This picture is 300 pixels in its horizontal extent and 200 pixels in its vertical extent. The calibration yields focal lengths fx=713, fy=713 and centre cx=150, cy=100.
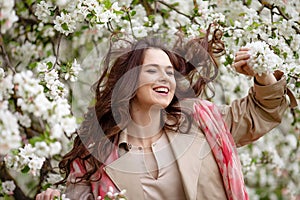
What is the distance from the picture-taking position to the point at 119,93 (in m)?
2.60

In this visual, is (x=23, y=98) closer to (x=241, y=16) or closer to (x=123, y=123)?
(x=123, y=123)

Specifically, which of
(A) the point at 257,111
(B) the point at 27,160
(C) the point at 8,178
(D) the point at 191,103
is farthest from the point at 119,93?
(C) the point at 8,178

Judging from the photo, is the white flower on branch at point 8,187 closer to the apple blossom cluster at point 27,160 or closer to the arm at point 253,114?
the apple blossom cluster at point 27,160

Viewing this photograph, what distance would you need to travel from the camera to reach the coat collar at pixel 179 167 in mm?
2521

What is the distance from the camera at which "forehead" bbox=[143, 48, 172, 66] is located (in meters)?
2.54

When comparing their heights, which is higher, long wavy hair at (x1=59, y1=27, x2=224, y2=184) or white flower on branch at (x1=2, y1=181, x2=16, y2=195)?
long wavy hair at (x1=59, y1=27, x2=224, y2=184)

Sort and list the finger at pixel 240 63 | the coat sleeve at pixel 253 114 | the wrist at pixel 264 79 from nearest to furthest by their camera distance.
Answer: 1. the finger at pixel 240 63
2. the wrist at pixel 264 79
3. the coat sleeve at pixel 253 114

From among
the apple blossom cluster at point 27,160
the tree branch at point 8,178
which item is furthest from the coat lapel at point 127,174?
the tree branch at point 8,178

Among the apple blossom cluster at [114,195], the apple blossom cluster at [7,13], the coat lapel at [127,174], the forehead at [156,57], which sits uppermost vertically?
the apple blossom cluster at [7,13]

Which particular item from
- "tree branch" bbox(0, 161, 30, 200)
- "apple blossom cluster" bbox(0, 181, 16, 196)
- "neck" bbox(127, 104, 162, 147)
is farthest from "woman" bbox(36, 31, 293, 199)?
"tree branch" bbox(0, 161, 30, 200)

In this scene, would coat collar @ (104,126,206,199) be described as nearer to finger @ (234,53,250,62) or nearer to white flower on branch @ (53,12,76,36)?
finger @ (234,53,250,62)

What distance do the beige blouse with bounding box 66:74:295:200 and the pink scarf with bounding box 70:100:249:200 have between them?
0.02 m

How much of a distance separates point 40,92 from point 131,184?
763 millimetres

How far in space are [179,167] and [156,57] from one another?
1.32 feet
